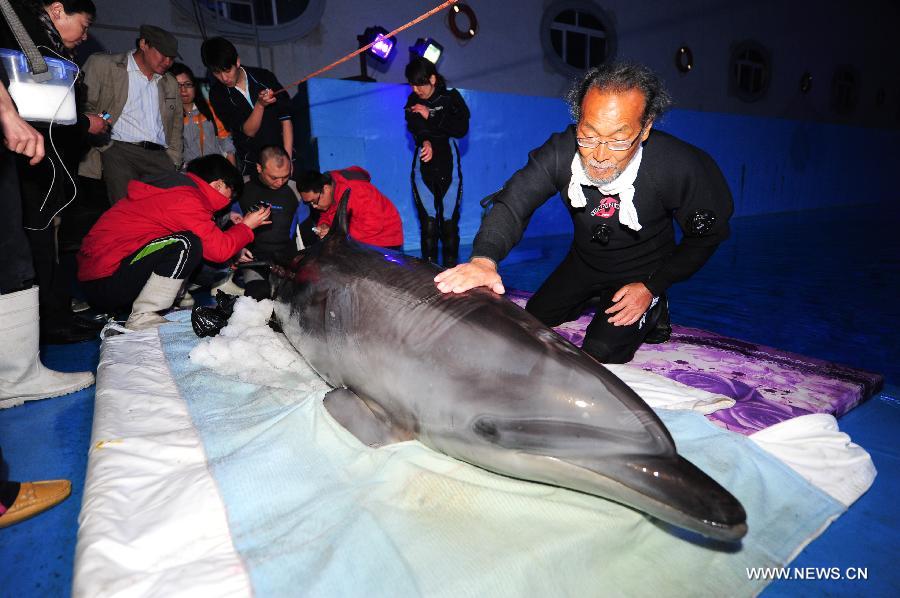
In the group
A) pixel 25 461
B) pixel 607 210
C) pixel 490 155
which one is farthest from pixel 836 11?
pixel 25 461

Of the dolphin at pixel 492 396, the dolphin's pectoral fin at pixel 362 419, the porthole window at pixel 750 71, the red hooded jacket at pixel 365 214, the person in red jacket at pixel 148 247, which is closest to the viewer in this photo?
the dolphin at pixel 492 396

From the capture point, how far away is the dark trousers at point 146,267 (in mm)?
4484

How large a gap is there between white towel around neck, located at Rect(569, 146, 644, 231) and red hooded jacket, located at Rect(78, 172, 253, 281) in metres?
3.38

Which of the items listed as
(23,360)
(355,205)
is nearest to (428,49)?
(355,205)

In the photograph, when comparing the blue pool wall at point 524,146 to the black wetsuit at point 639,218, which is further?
the blue pool wall at point 524,146

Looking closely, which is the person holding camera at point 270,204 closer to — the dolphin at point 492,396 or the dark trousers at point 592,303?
the dark trousers at point 592,303

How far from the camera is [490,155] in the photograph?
1216 cm

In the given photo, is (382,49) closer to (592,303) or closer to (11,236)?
(592,303)

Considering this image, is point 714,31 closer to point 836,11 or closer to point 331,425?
point 836,11

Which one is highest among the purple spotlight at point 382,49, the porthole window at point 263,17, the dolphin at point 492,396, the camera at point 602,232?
the porthole window at point 263,17

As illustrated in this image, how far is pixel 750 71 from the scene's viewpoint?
21219 millimetres

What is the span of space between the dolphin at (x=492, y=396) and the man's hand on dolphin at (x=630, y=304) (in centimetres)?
131

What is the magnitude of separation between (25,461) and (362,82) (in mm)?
8984

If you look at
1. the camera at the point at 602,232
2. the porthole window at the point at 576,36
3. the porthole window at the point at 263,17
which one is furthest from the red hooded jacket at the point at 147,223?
the porthole window at the point at 576,36
